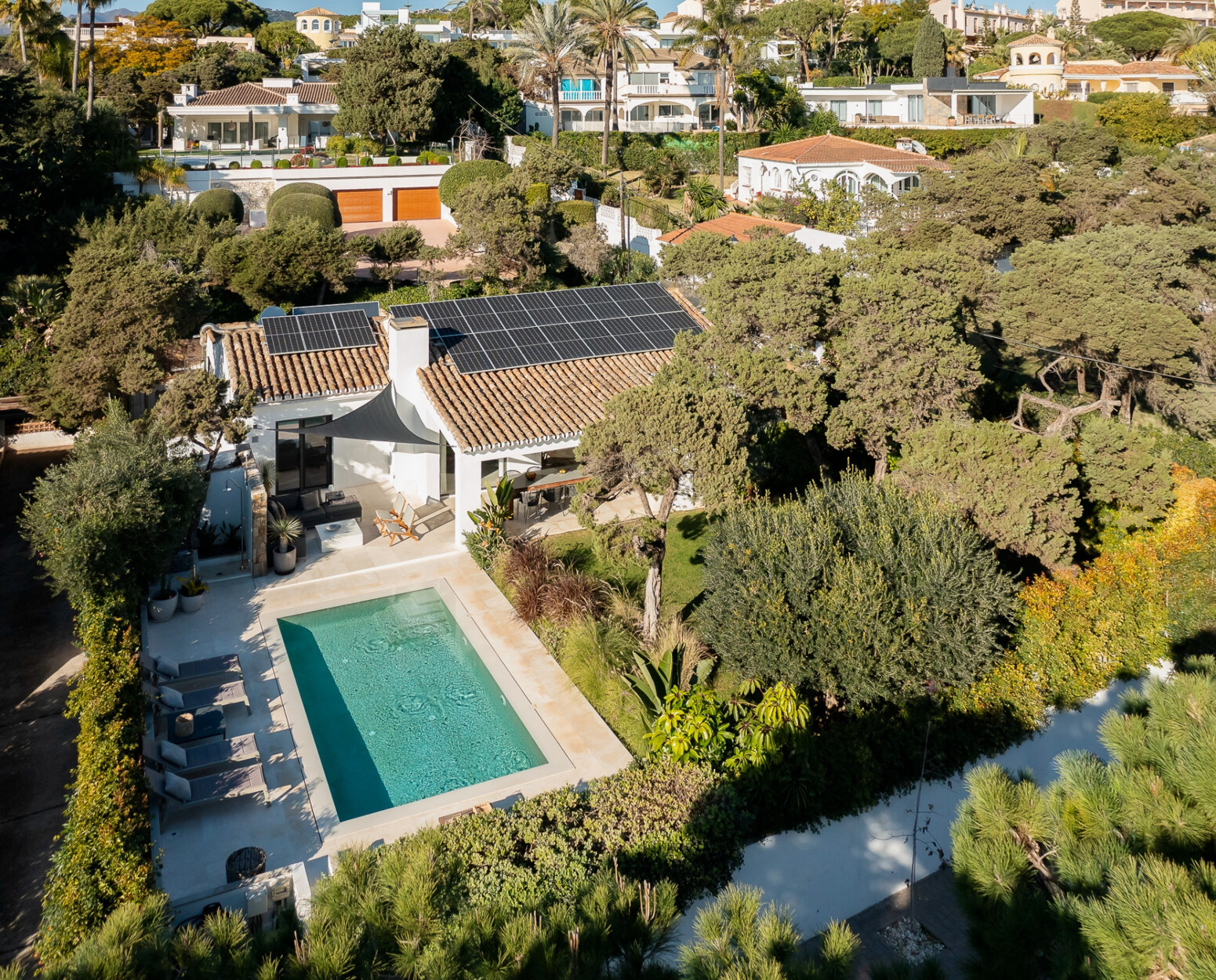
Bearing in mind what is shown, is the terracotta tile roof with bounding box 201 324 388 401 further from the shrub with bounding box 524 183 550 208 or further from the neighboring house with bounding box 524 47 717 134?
the neighboring house with bounding box 524 47 717 134

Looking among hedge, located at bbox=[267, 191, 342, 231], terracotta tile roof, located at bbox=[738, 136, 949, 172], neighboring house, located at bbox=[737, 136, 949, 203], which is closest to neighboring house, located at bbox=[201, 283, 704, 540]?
hedge, located at bbox=[267, 191, 342, 231]

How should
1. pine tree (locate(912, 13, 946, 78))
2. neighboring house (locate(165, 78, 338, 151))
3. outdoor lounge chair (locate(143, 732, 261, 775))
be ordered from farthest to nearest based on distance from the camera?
pine tree (locate(912, 13, 946, 78))
neighboring house (locate(165, 78, 338, 151))
outdoor lounge chair (locate(143, 732, 261, 775))

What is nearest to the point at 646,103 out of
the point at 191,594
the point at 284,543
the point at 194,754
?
the point at 284,543

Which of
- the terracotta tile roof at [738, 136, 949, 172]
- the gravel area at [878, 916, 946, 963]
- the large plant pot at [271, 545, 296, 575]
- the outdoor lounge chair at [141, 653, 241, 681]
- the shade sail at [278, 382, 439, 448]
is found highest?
the terracotta tile roof at [738, 136, 949, 172]

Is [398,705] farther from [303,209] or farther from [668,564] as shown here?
[303,209]

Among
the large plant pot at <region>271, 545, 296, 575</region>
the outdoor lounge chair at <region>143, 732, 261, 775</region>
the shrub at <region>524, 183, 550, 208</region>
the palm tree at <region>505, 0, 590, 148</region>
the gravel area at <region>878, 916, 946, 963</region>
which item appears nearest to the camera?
the gravel area at <region>878, 916, 946, 963</region>
